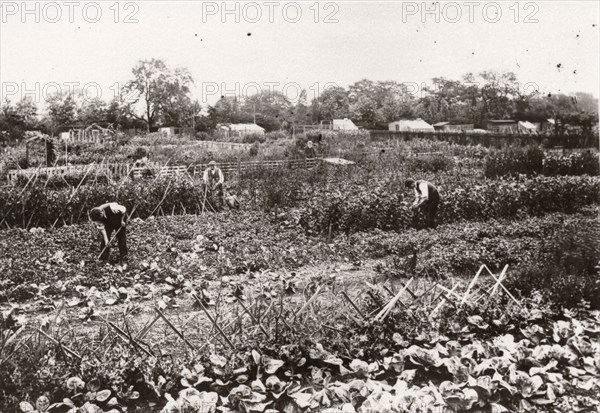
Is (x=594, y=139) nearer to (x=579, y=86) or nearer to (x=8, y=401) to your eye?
(x=579, y=86)

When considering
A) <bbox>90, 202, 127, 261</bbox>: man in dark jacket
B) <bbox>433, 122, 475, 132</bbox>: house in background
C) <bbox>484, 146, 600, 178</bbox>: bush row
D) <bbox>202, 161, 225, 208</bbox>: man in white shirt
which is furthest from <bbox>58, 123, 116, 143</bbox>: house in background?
<bbox>433, 122, 475, 132</bbox>: house in background

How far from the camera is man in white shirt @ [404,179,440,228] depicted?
365 inches

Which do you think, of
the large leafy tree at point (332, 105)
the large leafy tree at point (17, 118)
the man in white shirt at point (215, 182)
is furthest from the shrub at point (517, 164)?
the large leafy tree at point (332, 105)

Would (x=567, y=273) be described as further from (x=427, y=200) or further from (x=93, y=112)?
(x=93, y=112)

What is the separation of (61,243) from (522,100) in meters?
35.1

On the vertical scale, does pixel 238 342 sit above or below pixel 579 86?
below

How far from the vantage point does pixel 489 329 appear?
4.64m

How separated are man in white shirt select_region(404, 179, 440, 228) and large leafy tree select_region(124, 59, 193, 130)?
11193 mm

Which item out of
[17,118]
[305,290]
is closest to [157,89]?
[17,118]


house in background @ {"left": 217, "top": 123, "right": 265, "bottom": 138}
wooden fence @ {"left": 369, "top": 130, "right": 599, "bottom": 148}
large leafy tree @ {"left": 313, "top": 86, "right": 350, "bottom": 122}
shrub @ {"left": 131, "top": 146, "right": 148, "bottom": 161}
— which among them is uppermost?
large leafy tree @ {"left": 313, "top": 86, "right": 350, "bottom": 122}

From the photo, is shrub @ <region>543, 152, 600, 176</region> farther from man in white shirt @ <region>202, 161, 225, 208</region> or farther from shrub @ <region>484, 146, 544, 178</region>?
man in white shirt @ <region>202, 161, 225, 208</region>

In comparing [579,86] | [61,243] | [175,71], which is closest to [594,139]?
[579,86]

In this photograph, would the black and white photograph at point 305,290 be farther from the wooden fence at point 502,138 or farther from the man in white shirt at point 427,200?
the wooden fence at point 502,138

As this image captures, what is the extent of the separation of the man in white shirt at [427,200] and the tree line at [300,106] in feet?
24.8
